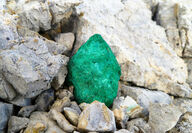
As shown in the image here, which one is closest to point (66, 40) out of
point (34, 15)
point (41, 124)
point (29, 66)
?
point (34, 15)

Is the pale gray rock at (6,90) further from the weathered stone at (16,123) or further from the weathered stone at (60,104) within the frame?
the weathered stone at (60,104)

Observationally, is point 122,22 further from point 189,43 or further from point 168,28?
point 189,43

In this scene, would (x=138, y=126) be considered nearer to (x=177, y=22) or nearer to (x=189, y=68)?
(x=189, y=68)

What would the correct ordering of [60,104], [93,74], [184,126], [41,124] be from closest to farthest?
[41,124] < [60,104] < [184,126] < [93,74]

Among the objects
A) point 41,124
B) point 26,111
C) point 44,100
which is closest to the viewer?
point 41,124

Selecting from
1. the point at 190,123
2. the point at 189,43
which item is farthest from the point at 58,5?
the point at 189,43
